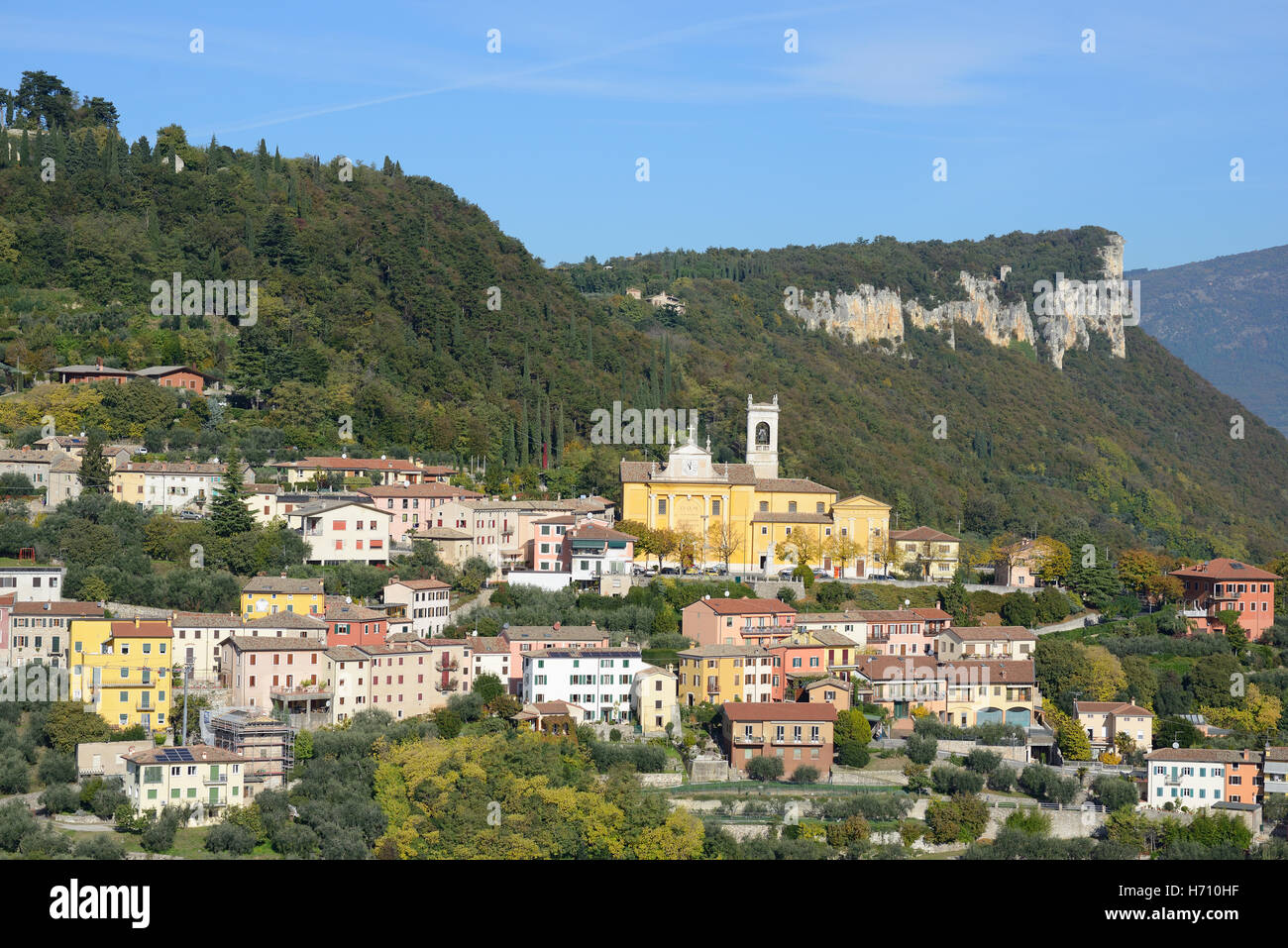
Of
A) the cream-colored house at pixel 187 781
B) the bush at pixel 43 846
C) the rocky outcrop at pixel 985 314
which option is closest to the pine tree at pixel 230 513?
the cream-colored house at pixel 187 781

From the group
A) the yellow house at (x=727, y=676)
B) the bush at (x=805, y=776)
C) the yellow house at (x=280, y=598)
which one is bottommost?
the bush at (x=805, y=776)

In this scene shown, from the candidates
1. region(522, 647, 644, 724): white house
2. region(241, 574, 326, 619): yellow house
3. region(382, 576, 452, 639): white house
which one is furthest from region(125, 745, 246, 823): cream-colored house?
region(382, 576, 452, 639): white house

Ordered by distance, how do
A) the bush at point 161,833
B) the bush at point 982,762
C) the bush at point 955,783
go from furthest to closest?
the bush at point 982,762 → the bush at point 955,783 → the bush at point 161,833

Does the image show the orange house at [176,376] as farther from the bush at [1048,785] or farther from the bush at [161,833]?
→ the bush at [1048,785]

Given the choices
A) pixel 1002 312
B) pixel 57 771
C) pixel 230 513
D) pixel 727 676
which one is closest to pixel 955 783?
pixel 727 676

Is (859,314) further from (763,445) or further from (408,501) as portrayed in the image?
(408,501)
